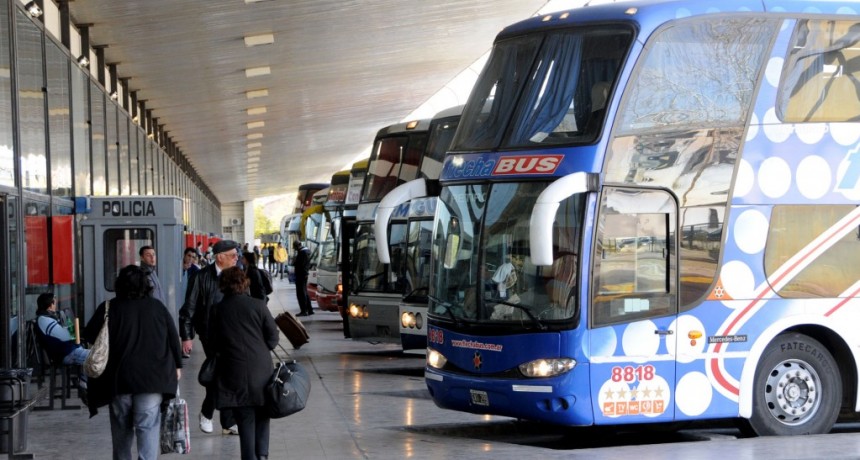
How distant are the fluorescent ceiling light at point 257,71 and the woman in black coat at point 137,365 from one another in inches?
954

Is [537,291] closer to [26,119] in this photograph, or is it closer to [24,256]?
[24,256]

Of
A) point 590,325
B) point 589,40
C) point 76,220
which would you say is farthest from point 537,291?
point 76,220

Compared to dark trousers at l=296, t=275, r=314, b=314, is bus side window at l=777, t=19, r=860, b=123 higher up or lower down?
higher up

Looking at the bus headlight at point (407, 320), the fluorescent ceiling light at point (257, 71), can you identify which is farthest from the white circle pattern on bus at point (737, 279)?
the fluorescent ceiling light at point (257, 71)

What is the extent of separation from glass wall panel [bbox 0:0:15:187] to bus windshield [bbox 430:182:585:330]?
5.61m

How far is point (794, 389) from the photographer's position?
11.2 m

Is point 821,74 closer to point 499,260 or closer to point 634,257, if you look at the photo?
point 634,257

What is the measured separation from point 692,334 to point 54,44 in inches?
478

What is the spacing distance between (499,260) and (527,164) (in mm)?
834

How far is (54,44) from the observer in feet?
63.6

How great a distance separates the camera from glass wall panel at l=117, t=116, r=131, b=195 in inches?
1122

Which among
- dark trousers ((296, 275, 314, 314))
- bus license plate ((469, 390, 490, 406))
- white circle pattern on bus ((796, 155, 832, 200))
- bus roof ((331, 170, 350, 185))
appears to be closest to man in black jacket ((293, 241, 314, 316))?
dark trousers ((296, 275, 314, 314))

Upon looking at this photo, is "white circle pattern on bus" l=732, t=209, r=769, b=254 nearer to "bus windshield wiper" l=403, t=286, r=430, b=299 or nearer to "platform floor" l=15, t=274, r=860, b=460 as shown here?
"platform floor" l=15, t=274, r=860, b=460

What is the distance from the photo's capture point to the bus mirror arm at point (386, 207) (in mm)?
12759
